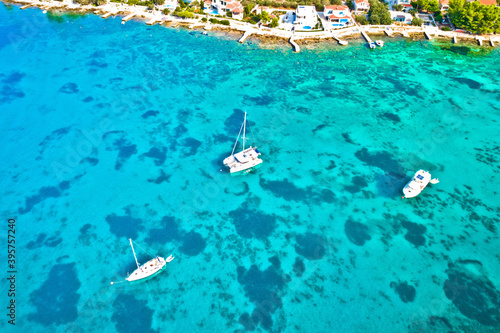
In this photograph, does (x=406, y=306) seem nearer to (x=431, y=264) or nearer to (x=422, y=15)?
(x=431, y=264)

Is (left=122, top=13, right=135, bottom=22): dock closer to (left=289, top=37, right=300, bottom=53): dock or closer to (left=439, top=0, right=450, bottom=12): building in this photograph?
(left=289, top=37, right=300, bottom=53): dock

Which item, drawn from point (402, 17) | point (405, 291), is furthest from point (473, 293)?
point (402, 17)

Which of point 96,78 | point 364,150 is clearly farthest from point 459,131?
point 96,78

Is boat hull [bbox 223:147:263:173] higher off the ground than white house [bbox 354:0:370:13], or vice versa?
white house [bbox 354:0:370:13]

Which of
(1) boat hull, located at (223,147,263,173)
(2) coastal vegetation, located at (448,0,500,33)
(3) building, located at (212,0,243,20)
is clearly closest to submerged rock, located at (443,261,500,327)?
(1) boat hull, located at (223,147,263,173)

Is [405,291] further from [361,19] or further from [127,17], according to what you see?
[127,17]
